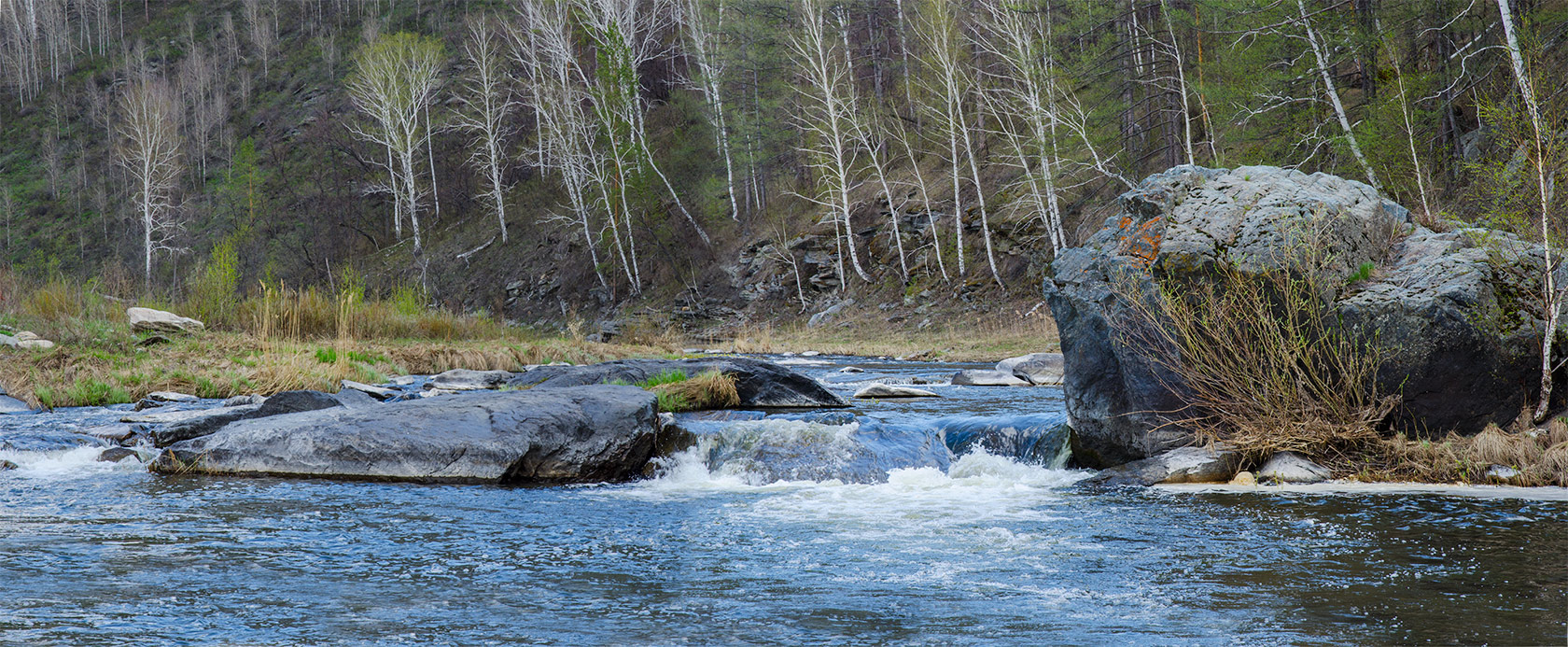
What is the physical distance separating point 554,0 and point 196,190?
1383 inches

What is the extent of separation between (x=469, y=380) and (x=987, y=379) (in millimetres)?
8046

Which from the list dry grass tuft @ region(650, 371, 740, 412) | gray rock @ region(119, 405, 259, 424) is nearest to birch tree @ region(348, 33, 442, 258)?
gray rock @ region(119, 405, 259, 424)

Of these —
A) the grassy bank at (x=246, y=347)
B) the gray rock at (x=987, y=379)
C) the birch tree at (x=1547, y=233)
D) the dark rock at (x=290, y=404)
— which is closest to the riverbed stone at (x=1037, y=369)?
the gray rock at (x=987, y=379)

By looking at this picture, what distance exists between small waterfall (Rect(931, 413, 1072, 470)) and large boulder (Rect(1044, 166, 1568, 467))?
402mm

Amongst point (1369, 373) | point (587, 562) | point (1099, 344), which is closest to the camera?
point (587, 562)

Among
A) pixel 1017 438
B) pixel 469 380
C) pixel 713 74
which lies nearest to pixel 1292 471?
A: pixel 1017 438

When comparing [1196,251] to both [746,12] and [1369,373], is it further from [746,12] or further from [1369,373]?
[746,12]

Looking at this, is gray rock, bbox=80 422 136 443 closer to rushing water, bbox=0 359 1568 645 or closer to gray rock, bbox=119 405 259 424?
gray rock, bbox=119 405 259 424

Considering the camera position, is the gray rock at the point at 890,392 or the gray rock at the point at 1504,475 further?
the gray rock at the point at 890,392

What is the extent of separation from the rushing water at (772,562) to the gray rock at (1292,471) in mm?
371

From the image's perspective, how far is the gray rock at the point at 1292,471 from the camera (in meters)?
6.96

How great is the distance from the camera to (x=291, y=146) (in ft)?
198

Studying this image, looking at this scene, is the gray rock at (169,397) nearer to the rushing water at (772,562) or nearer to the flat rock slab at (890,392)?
the rushing water at (772,562)

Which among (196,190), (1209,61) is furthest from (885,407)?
(196,190)
